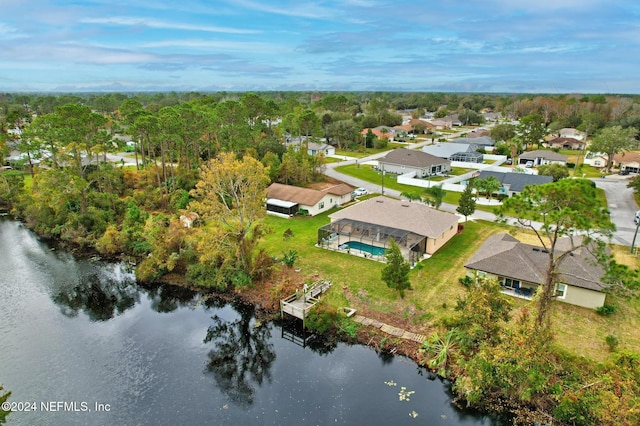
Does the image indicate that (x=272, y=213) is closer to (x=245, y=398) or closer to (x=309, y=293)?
(x=309, y=293)

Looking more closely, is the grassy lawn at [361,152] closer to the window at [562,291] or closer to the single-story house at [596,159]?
the single-story house at [596,159]

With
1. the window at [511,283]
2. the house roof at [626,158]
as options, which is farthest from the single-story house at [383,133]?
the window at [511,283]

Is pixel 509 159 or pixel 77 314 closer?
pixel 77 314

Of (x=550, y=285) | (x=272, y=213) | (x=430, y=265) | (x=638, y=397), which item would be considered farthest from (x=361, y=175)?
(x=638, y=397)

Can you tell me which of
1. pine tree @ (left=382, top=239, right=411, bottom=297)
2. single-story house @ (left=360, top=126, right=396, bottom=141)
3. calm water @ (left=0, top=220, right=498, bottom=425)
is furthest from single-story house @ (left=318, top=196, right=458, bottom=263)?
single-story house @ (left=360, top=126, right=396, bottom=141)

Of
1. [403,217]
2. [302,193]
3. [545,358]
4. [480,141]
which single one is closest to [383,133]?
[480,141]

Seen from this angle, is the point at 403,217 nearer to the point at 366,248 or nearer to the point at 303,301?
the point at 366,248
